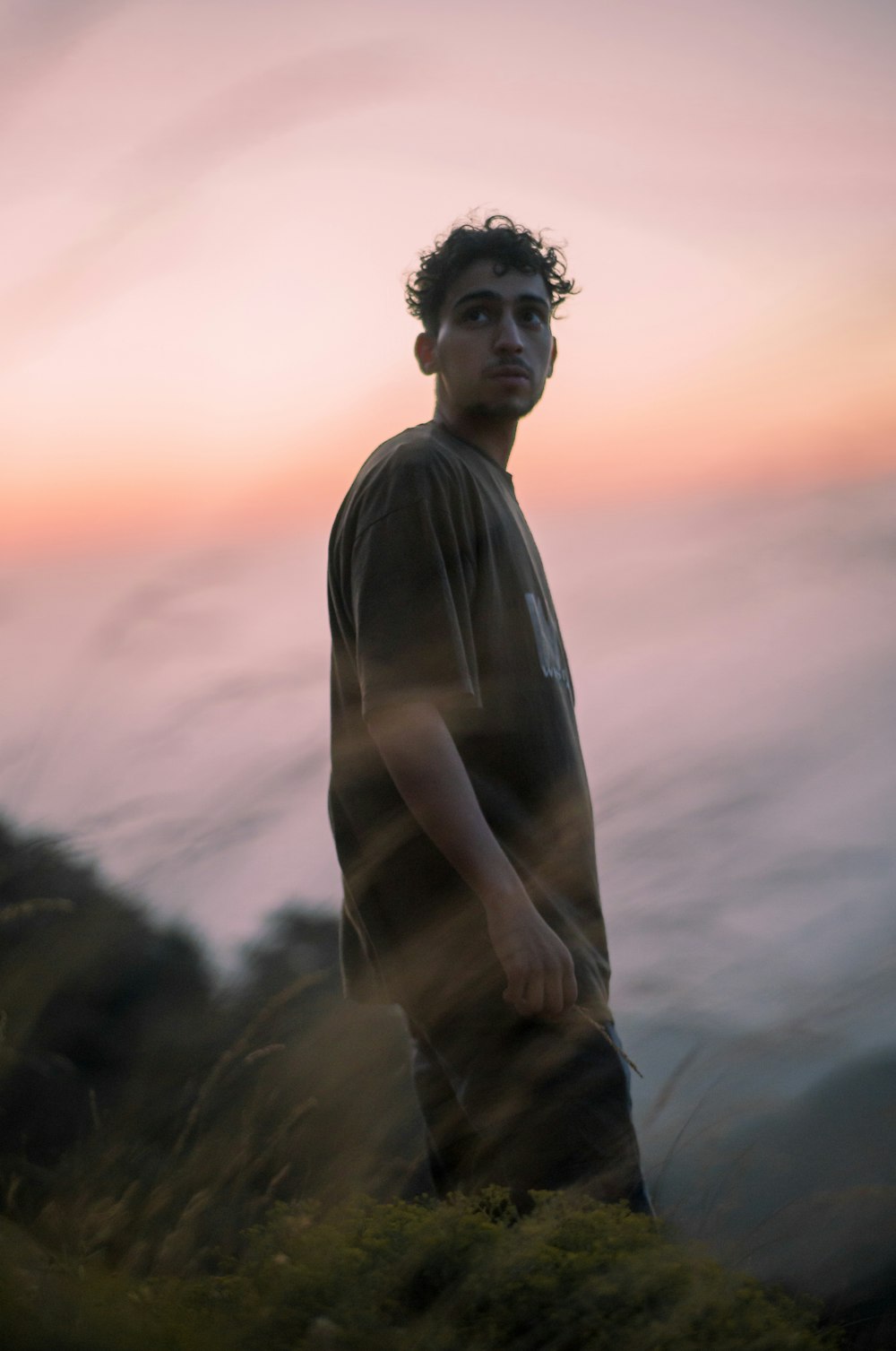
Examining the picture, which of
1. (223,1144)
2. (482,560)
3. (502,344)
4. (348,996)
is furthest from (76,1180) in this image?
(502,344)

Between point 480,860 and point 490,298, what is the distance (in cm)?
117

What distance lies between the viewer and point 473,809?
182cm

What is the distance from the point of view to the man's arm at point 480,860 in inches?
70.4

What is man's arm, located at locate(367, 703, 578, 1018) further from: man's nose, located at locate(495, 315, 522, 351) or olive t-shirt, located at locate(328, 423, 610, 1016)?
man's nose, located at locate(495, 315, 522, 351)

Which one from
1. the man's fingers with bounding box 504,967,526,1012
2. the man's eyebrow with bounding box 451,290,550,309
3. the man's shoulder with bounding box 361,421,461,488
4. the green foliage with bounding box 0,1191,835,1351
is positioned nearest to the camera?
the green foliage with bounding box 0,1191,835,1351

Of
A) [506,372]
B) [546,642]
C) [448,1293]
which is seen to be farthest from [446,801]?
[506,372]

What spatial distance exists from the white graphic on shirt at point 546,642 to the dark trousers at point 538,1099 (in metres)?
0.60

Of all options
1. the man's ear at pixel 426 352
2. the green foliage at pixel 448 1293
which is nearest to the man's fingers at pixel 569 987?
the green foliage at pixel 448 1293

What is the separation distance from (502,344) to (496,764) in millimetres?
823

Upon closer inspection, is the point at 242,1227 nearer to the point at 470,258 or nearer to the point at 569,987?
the point at 569,987

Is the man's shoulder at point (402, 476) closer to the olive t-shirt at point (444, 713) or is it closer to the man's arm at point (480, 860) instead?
the olive t-shirt at point (444, 713)

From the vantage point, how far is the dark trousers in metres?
1.83

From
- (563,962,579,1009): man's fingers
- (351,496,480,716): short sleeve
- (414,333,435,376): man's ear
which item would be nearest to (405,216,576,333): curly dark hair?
(414,333,435,376): man's ear

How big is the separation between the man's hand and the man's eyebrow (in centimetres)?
122
